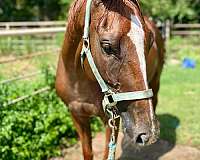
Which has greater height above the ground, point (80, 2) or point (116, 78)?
point (80, 2)

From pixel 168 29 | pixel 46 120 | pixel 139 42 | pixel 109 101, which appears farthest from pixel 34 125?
pixel 168 29

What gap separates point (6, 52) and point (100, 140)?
7144 millimetres

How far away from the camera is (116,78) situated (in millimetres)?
2064

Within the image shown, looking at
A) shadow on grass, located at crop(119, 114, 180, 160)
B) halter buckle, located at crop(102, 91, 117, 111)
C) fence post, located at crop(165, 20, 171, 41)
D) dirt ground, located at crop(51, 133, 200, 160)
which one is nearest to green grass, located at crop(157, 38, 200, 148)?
shadow on grass, located at crop(119, 114, 180, 160)

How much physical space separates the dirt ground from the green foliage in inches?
7.1

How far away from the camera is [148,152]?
13.8 ft

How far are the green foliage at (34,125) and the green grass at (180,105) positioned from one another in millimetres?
1036

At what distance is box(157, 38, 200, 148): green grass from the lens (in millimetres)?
4684

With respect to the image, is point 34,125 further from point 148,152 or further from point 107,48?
point 107,48

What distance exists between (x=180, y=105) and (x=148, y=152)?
1996mm

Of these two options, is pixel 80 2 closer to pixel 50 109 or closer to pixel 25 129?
pixel 25 129

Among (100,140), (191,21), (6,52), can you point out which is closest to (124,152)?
(100,140)

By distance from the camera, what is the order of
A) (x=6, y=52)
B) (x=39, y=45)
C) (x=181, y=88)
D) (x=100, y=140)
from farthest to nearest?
1. (x=39, y=45)
2. (x=6, y=52)
3. (x=181, y=88)
4. (x=100, y=140)

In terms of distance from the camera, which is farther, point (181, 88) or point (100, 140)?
point (181, 88)
